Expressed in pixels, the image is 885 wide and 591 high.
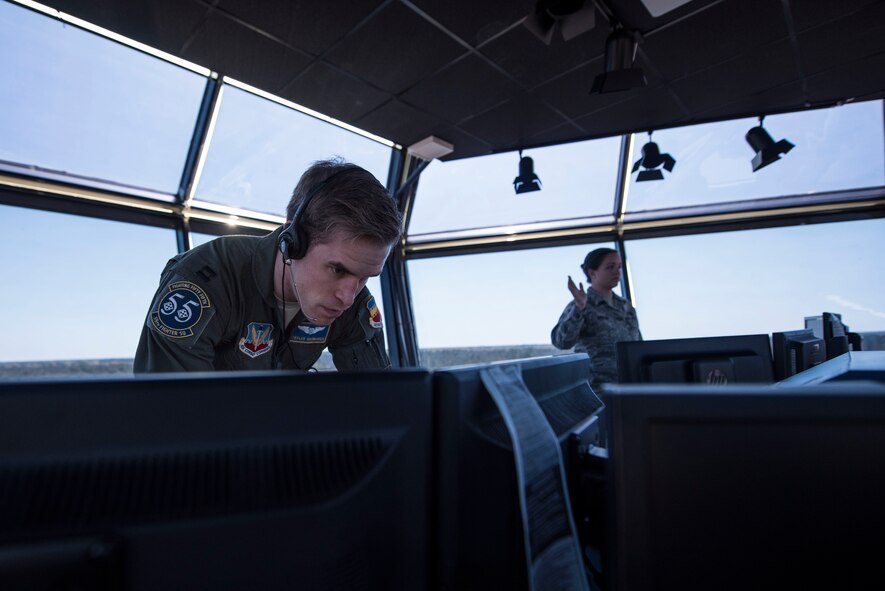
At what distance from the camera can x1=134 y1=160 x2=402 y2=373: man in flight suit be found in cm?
95

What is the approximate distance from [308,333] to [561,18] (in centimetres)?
222

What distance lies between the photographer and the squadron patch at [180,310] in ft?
3.00

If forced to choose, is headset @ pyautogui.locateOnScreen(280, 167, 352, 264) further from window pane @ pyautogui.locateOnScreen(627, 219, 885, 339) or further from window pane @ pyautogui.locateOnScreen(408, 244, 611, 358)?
window pane @ pyautogui.locateOnScreen(408, 244, 611, 358)

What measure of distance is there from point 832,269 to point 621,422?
14.7 ft

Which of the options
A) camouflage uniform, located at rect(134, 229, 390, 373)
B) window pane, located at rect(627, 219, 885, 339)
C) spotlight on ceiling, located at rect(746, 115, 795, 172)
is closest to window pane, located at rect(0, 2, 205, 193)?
camouflage uniform, located at rect(134, 229, 390, 373)

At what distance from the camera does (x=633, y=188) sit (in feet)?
13.1

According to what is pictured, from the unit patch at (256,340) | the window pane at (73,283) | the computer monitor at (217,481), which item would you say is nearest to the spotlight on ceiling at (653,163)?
the unit patch at (256,340)

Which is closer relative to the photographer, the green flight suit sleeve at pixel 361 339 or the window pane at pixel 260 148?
the green flight suit sleeve at pixel 361 339

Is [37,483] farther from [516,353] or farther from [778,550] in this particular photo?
[516,353]

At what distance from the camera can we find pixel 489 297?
475 cm

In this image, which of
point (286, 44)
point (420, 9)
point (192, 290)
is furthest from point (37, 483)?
point (286, 44)

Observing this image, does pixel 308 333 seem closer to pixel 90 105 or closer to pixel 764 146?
pixel 90 105

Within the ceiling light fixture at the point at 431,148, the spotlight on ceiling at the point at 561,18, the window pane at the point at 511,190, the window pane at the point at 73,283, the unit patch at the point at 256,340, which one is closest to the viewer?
the unit patch at the point at 256,340

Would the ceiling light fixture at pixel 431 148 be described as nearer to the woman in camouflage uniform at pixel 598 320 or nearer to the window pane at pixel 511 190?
the window pane at pixel 511 190
